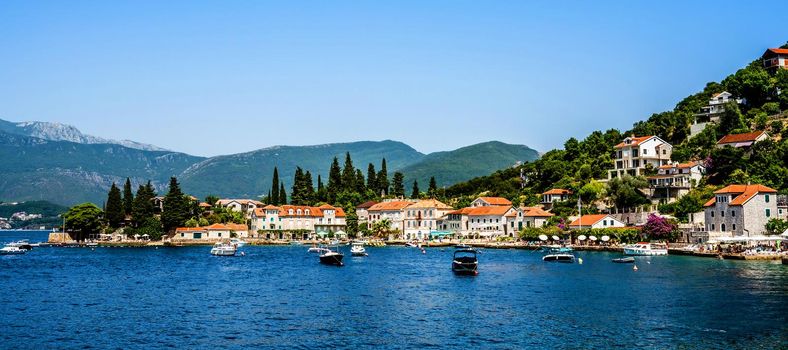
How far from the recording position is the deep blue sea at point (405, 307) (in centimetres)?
3475

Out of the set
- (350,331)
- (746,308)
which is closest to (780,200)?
(746,308)

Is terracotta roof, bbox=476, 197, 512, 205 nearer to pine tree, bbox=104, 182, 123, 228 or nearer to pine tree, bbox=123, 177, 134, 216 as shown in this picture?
pine tree, bbox=123, 177, 134, 216

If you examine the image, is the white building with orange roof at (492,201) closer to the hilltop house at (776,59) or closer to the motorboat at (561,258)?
the motorboat at (561,258)

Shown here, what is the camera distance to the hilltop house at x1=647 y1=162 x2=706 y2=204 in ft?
333

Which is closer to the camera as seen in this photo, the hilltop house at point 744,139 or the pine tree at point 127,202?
the hilltop house at point 744,139

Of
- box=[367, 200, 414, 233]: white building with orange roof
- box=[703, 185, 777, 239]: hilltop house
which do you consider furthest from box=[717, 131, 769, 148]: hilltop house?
box=[367, 200, 414, 233]: white building with orange roof

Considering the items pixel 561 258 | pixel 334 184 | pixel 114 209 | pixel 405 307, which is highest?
pixel 334 184

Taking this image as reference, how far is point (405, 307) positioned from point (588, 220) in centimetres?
6084

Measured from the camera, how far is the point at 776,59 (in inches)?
4833

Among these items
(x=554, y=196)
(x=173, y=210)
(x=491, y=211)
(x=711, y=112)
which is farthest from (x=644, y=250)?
(x=173, y=210)

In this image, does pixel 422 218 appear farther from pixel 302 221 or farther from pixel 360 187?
pixel 360 187

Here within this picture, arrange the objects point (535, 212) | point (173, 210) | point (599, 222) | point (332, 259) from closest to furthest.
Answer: point (332, 259), point (599, 222), point (535, 212), point (173, 210)

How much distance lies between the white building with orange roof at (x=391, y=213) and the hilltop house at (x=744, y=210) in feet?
196

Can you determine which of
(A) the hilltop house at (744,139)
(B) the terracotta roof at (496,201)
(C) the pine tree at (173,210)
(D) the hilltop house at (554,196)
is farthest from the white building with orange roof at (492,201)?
(C) the pine tree at (173,210)
